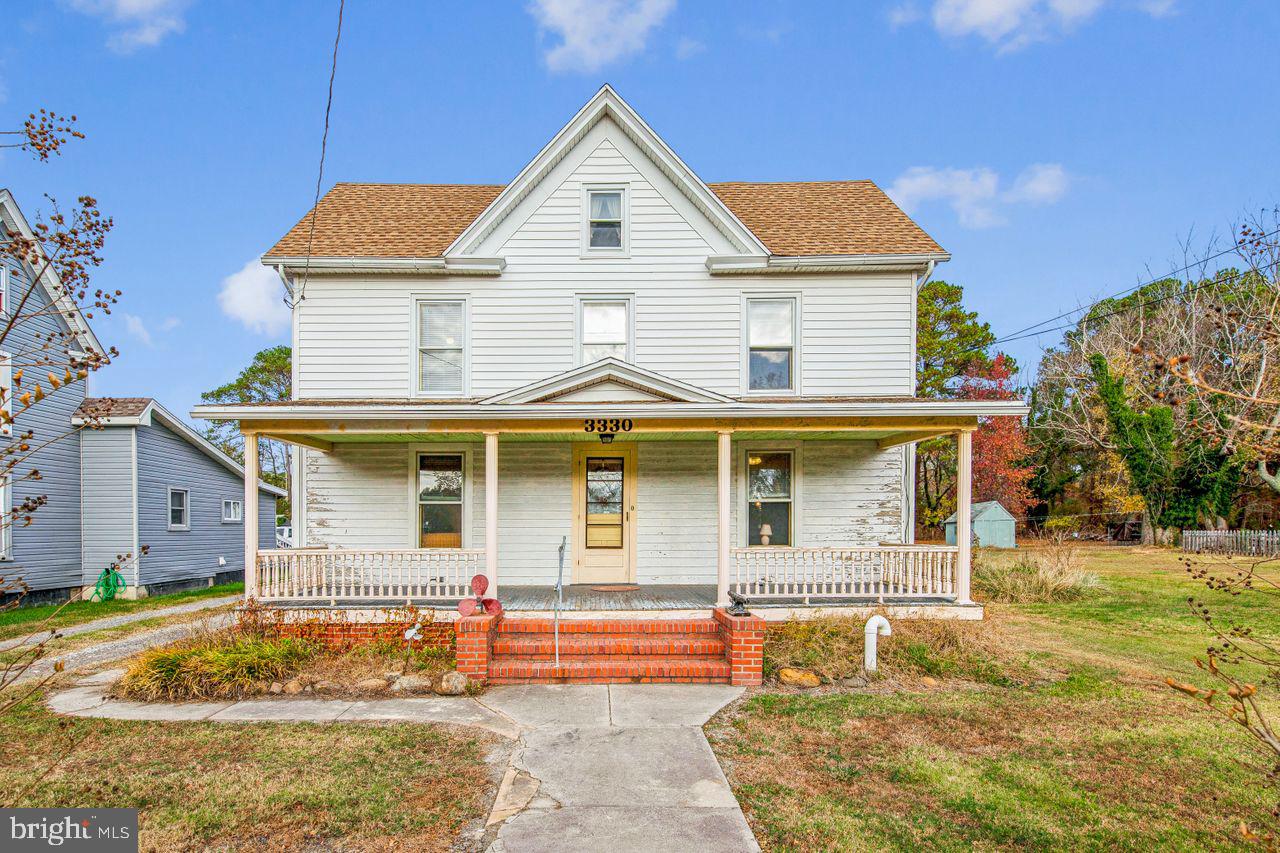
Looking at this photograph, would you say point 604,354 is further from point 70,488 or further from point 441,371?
point 70,488

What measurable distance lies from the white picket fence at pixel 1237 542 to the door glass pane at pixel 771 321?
1759cm

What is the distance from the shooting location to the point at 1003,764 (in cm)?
512

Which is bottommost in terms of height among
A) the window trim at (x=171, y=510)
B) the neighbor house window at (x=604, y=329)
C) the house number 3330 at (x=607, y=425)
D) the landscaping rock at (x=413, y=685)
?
the landscaping rock at (x=413, y=685)

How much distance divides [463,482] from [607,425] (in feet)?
10.8

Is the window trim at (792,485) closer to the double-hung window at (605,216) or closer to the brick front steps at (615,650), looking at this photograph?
the brick front steps at (615,650)

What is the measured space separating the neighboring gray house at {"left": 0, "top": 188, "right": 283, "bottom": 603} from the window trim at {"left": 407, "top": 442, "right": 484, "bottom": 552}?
21.0 ft

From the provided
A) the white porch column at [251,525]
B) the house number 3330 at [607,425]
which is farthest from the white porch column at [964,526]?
the white porch column at [251,525]

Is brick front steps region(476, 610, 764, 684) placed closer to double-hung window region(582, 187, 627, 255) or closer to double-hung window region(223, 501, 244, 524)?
double-hung window region(582, 187, 627, 255)

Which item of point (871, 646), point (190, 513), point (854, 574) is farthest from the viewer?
point (190, 513)

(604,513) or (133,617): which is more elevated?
(604,513)

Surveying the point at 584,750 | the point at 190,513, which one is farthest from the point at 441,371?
the point at 190,513

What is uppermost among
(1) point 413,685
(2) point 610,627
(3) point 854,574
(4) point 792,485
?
(4) point 792,485

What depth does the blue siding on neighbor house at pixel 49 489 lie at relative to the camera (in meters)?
13.3

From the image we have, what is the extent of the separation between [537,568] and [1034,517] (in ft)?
97.6
